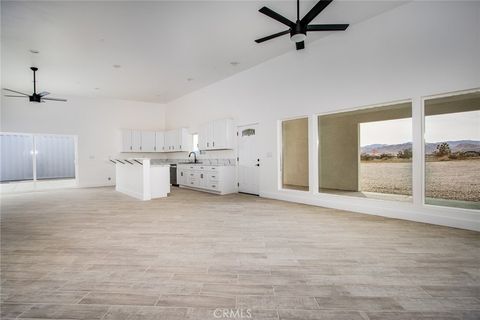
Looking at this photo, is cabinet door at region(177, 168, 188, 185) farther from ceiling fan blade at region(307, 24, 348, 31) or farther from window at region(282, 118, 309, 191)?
ceiling fan blade at region(307, 24, 348, 31)

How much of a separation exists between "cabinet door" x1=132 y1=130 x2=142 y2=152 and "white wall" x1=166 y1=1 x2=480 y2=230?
539cm

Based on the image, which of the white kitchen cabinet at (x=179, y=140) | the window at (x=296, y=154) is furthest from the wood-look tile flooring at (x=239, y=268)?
the white kitchen cabinet at (x=179, y=140)

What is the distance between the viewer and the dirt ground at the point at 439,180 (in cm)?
612

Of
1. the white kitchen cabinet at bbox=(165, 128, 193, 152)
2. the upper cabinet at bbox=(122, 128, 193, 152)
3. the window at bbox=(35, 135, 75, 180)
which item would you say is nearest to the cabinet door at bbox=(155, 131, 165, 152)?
the upper cabinet at bbox=(122, 128, 193, 152)

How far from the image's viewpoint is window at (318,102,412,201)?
718 centimetres

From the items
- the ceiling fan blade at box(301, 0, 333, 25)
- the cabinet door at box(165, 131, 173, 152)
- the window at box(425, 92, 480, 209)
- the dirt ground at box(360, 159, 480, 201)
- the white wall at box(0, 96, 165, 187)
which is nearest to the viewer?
the ceiling fan blade at box(301, 0, 333, 25)

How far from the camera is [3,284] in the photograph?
2141mm

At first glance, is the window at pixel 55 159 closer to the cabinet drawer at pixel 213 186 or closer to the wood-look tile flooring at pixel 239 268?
the cabinet drawer at pixel 213 186

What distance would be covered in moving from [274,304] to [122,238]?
2430 millimetres

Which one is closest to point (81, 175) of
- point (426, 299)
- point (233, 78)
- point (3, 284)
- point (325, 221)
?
point (233, 78)

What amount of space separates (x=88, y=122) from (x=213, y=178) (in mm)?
5972

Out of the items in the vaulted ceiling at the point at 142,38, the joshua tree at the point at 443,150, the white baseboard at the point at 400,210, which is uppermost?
the vaulted ceiling at the point at 142,38

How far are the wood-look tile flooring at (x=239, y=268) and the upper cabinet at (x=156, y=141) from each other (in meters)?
5.56

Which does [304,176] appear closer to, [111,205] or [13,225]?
[111,205]
